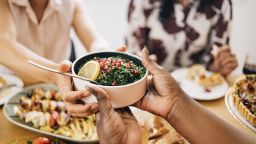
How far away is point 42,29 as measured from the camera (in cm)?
209

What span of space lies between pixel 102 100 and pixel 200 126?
43 centimetres

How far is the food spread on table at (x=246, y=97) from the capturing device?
1.50 metres

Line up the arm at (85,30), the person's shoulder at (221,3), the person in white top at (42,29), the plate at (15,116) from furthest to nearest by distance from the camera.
Answer: the person's shoulder at (221,3)
the arm at (85,30)
the person in white top at (42,29)
the plate at (15,116)

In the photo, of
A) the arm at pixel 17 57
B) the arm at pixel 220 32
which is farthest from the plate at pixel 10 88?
the arm at pixel 220 32

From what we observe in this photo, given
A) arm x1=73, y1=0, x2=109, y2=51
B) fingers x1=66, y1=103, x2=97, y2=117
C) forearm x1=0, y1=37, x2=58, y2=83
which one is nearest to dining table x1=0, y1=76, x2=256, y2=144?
forearm x1=0, y1=37, x2=58, y2=83

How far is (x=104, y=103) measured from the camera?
1.11m

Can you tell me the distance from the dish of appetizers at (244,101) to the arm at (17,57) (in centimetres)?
87

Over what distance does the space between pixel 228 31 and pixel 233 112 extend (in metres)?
0.88

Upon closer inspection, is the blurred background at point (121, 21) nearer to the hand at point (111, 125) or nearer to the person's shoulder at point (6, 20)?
the person's shoulder at point (6, 20)

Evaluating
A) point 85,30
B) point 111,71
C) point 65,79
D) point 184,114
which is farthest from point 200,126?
point 85,30

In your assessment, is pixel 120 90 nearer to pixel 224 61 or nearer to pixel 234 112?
pixel 234 112

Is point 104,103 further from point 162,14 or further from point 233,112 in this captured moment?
point 162,14

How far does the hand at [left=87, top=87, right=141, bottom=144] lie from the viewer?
3.63 ft

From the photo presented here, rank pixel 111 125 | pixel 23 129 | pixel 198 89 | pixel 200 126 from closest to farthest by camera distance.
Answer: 1. pixel 111 125
2. pixel 200 126
3. pixel 23 129
4. pixel 198 89
